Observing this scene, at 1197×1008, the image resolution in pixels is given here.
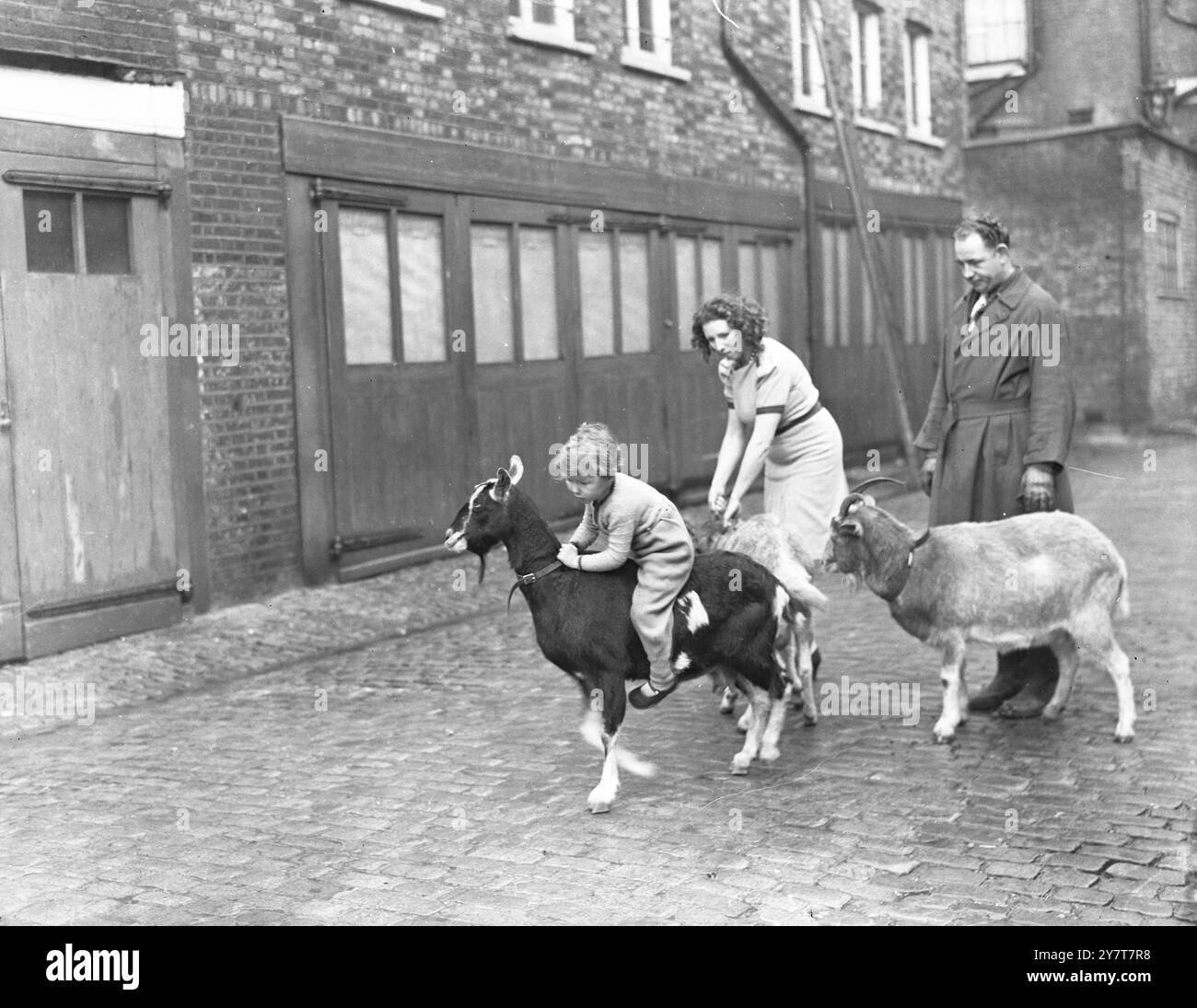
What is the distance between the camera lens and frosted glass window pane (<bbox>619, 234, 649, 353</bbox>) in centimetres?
1481

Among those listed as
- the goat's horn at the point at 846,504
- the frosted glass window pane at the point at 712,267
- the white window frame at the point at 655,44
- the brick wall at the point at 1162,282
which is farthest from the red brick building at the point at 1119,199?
the goat's horn at the point at 846,504

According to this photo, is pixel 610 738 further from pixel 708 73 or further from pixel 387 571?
pixel 708 73

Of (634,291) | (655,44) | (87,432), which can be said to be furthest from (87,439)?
(655,44)

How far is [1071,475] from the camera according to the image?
60.1 ft

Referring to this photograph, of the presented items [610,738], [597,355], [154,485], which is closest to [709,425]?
[597,355]

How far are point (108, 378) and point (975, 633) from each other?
218 inches

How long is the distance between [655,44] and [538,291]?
3271 mm

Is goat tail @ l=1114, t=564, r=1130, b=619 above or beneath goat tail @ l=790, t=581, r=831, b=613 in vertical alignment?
beneath

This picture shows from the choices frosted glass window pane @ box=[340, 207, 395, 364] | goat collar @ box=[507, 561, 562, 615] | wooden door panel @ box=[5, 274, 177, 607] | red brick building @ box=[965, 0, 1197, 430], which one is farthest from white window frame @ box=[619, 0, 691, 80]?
red brick building @ box=[965, 0, 1197, 430]

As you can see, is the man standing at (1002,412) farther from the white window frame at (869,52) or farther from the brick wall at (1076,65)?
the brick wall at (1076,65)

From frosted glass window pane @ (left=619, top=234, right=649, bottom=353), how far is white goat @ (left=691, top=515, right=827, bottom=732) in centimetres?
797

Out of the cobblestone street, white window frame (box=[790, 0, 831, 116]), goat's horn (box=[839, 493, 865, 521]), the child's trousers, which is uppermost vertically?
white window frame (box=[790, 0, 831, 116])

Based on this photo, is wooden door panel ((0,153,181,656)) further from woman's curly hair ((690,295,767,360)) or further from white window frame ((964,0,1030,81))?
white window frame ((964,0,1030,81))
